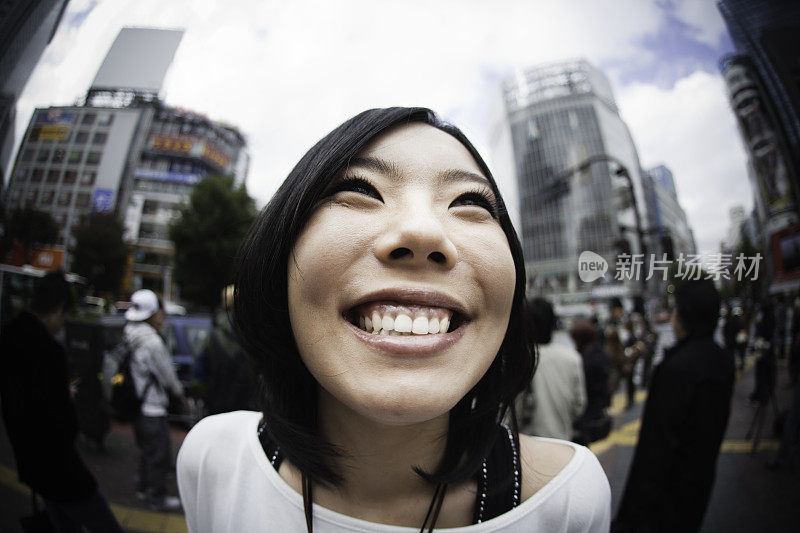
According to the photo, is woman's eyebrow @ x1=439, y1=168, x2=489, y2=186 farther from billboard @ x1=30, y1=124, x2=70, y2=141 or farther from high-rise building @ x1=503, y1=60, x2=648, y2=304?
billboard @ x1=30, y1=124, x2=70, y2=141

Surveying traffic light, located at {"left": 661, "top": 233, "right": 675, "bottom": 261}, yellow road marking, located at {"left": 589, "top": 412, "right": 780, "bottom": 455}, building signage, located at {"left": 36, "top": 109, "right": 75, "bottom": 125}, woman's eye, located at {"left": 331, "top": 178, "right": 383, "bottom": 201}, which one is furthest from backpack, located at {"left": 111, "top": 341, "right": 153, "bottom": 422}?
traffic light, located at {"left": 661, "top": 233, "right": 675, "bottom": 261}

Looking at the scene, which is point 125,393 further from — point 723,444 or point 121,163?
point 723,444

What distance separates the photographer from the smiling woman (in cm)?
65

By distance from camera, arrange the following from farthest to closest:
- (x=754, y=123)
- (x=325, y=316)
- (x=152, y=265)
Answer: (x=152, y=265) → (x=754, y=123) → (x=325, y=316)

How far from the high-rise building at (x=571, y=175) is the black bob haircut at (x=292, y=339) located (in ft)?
1.71

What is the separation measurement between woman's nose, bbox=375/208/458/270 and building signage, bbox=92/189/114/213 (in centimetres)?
161

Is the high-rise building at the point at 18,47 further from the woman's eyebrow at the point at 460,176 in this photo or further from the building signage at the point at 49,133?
the woman's eyebrow at the point at 460,176

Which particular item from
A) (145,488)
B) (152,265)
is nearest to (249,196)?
(152,265)

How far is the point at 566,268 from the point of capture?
1.38 meters

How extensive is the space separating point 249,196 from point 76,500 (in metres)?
1.62

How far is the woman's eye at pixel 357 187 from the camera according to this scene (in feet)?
2.53

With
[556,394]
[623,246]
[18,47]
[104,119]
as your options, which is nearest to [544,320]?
[556,394]

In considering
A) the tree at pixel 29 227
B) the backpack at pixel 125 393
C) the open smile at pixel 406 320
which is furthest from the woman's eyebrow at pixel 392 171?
the backpack at pixel 125 393

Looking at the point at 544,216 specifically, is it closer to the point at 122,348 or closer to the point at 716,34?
the point at 716,34
